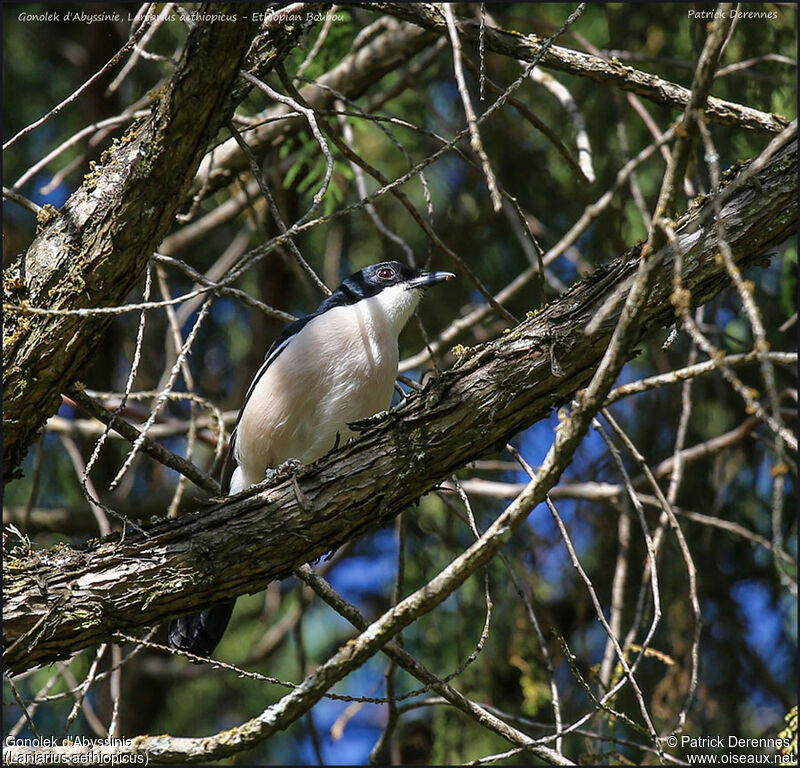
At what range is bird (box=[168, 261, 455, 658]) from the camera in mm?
4102

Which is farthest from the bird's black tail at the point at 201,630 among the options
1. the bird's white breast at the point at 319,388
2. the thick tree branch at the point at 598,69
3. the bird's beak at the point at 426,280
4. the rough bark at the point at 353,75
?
the thick tree branch at the point at 598,69

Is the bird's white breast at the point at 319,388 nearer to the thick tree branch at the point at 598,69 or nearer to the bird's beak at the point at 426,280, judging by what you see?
the bird's beak at the point at 426,280

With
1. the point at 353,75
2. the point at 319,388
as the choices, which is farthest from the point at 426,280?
the point at 353,75

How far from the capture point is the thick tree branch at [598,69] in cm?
383

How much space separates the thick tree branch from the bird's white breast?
137cm

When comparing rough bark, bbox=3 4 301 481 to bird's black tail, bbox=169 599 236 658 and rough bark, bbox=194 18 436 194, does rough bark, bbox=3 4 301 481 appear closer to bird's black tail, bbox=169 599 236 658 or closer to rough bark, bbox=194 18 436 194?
bird's black tail, bbox=169 599 236 658

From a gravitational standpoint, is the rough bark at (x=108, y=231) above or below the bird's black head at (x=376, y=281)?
above

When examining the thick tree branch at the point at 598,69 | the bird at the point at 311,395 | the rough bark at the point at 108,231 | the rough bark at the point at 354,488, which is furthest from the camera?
the bird at the point at 311,395

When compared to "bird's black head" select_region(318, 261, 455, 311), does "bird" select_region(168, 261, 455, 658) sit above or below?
below

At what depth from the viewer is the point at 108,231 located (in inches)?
116

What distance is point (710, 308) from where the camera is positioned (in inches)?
224

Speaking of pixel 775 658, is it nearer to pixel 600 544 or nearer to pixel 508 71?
pixel 600 544

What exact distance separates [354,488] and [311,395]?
3.98 ft

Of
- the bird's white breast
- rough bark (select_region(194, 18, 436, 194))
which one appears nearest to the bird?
the bird's white breast
